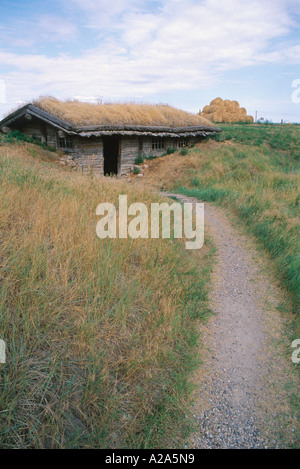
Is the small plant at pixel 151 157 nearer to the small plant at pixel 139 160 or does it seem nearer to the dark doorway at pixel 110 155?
the small plant at pixel 139 160

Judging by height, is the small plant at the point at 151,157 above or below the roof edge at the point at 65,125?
below

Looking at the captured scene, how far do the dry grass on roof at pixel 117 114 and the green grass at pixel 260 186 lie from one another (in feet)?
8.06

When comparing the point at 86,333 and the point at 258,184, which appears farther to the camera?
the point at 258,184

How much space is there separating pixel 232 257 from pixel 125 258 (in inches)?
122

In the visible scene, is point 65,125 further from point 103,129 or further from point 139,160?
point 139,160

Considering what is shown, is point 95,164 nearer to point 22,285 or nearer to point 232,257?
point 232,257

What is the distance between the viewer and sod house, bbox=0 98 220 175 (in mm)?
14289

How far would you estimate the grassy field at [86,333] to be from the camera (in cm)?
250

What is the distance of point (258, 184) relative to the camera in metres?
11.0

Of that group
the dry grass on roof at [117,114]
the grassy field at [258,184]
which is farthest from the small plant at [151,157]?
the dry grass on roof at [117,114]

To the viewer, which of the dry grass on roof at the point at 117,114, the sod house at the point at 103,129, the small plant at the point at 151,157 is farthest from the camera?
the small plant at the point at 151,157

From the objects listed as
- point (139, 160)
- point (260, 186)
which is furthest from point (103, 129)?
point (260, 186)

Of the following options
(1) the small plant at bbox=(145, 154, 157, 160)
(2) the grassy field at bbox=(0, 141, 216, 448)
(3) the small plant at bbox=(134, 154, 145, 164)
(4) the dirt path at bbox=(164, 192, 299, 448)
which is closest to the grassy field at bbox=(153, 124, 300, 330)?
(4) the dirt path at bbox=(164, 192, 299, 448)

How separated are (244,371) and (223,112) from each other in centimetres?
4527
